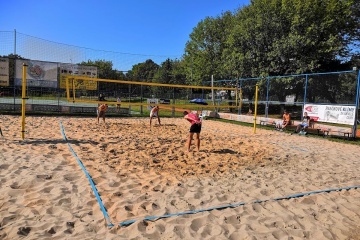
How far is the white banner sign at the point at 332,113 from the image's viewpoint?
30.5ft

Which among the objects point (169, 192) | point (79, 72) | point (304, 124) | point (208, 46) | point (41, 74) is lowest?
point (169, 192)

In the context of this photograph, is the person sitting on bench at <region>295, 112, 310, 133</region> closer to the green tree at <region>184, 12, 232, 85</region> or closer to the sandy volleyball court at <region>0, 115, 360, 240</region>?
the sandy volleyball court at <region>0, 115, 360, 240</region>

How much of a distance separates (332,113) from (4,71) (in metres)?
15.2

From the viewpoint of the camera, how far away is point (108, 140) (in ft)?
22.4

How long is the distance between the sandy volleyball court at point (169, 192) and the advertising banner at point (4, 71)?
9.24 m

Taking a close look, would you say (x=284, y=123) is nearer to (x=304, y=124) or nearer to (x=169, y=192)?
(x=304, y=124)

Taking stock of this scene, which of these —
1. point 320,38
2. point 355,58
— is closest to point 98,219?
point 320,38

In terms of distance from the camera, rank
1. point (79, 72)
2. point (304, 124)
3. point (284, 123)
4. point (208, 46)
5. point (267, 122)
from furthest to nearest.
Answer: point (208, 46) → point (79, 72) → point (267, 122) → point (284, 123) → point (304, 124)

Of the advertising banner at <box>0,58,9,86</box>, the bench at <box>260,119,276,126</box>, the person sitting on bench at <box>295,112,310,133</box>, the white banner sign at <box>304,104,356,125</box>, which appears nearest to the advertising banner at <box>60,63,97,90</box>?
the advertising banner at <box>0,58,9,86</box>

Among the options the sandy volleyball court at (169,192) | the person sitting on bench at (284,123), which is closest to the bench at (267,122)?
the person sitting on bench at (284,123)

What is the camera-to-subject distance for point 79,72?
1523 centimetres

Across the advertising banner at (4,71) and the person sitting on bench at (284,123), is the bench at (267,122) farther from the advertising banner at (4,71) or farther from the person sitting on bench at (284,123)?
the advertising banner at (4,71)

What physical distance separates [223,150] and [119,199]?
138 inches

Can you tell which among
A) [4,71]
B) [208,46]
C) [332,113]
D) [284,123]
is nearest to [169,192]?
[332,113]
